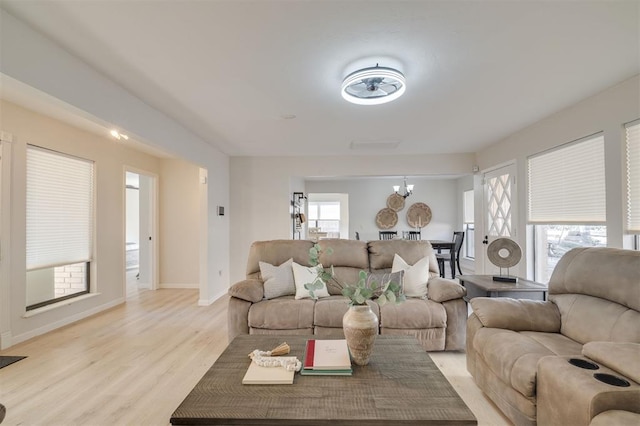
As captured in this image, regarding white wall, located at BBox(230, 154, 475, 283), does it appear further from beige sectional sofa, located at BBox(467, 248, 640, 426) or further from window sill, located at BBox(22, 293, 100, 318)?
beige sectional sofa, located at BBox(467, 248, 640, 426)

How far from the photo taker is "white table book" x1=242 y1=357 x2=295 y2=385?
1.34 meters

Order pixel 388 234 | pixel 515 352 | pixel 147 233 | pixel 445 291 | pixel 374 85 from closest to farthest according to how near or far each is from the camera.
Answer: pixel 515 352 → pixel 374 85 → pixel 445 291 → pixel 147 233 → pixel 388 234

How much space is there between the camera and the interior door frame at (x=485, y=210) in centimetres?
391

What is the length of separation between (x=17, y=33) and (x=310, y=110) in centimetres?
218

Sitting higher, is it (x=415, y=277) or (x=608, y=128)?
(x=608, y=128)

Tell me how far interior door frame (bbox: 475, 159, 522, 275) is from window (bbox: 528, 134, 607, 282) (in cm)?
25

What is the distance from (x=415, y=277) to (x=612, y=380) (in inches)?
65.2

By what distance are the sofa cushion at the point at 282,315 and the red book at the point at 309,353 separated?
795mm

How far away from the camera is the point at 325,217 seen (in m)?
8.38

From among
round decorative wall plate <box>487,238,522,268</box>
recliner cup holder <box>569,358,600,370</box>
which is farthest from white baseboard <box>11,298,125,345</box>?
round decorative wall plate <box>487,238,522,268</box>

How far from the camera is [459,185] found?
7676 mm

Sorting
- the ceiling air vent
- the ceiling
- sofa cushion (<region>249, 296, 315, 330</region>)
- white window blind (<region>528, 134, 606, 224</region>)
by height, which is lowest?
sofa cushion (<region>249, 296, 315, 330</region>)

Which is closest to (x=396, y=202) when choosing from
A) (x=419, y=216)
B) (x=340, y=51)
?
(x=419, y=216)

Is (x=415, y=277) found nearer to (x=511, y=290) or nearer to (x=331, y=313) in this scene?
(x=511, y=290)
